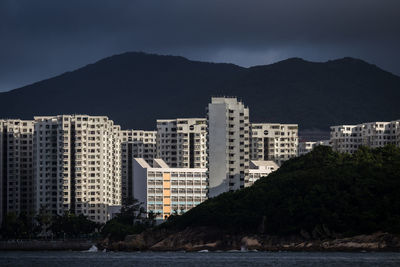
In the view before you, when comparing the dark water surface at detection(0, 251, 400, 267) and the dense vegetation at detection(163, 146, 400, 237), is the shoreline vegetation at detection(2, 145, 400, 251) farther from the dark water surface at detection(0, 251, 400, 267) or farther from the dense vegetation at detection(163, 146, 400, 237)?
the dark water surface at detection(0, 251, 400, 267)

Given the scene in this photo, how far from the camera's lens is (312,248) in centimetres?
14575

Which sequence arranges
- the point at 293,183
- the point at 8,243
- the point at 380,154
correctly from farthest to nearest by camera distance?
the point at 8,243 < the point at 380,154 < the point at 293,183

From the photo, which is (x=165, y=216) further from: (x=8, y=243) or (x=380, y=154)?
(x=380, y=154)

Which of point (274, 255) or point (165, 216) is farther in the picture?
point (165, 216)

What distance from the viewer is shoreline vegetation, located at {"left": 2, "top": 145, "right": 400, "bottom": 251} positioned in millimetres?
143875

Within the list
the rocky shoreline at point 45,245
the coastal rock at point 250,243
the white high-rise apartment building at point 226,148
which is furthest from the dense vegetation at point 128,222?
the coastal rock at point 250,243

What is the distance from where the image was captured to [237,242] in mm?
155500

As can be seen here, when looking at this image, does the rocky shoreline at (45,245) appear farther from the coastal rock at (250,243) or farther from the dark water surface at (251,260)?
the dark water surface at (251,260)

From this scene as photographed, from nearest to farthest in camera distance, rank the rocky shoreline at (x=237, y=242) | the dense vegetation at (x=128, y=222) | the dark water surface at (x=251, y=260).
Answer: the dark water surface at (x=251, y=260) → the rocky shoreline at (x=237, y=242) → the dense vegetation at (x=128, y=222)

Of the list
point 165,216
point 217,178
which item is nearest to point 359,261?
point 217,178

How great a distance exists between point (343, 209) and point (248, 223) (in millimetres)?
15875

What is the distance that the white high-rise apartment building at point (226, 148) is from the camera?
7372 inches

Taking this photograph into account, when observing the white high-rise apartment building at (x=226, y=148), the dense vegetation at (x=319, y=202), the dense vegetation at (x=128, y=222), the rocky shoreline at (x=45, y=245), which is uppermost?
the white high-rise apartment building at (x=226, y=148)

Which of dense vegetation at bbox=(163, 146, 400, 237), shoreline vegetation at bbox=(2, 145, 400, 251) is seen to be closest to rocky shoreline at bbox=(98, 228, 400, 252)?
shoreline vegetation at bbox=(2, 145, 400, 251)
